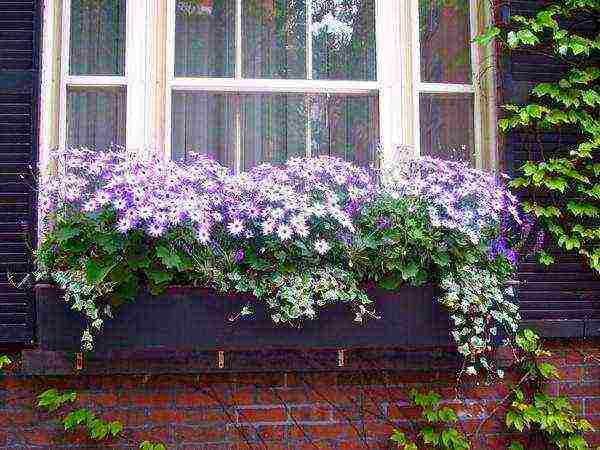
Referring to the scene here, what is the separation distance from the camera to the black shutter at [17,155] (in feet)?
10.3

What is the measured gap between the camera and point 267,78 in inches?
142

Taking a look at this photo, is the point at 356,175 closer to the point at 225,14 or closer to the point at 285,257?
the point at 285,257

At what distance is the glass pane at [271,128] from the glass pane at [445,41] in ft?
2.21

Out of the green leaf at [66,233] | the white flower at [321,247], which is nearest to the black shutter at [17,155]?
the green leaf at [66,233]

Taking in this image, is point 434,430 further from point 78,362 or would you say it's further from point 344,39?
point 344,39

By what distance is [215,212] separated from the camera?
9.60ft

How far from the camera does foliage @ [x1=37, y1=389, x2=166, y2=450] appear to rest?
308 cm

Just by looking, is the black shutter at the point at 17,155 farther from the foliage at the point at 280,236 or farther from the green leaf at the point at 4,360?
the foliage at the point at 280,236

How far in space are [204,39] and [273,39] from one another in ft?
1.10

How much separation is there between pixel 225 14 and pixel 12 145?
1186mm

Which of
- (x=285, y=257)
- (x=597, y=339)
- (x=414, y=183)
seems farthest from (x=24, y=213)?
(x=597, y=339)

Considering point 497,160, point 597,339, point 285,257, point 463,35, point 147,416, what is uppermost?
point 463,35

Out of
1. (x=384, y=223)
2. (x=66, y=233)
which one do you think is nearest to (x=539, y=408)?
(x=384, y=223)

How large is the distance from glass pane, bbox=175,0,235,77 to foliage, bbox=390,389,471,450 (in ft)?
5.78
